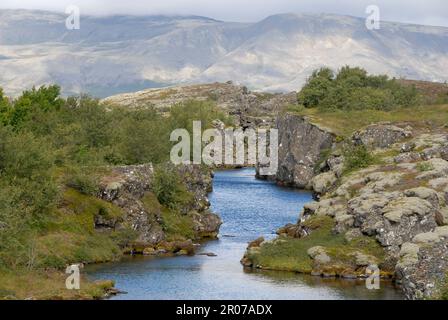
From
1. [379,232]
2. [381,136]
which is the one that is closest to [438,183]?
[379,232]

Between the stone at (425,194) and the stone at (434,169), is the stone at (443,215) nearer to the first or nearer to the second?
the stone at (425,194)

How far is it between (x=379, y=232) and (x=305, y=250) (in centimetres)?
808

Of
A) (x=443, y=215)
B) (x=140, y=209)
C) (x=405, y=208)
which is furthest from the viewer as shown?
(x=140, y=209)

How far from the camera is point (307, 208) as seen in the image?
114000mm

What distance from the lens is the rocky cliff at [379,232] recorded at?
8131 cm

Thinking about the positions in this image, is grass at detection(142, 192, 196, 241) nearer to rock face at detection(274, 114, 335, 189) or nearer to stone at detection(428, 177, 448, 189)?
stone at detection(428, 177, 448, 189)

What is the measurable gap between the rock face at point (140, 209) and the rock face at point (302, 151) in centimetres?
6429

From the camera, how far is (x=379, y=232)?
314 ft

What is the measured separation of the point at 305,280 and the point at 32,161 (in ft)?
112

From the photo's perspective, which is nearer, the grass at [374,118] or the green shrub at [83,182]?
the green shrub at [83,182]

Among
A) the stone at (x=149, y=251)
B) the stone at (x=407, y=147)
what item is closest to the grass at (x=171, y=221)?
the stone at (x=149, y=251)

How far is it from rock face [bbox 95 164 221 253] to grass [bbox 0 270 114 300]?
24768mm

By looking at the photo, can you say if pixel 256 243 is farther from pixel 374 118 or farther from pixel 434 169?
pixel 374 118

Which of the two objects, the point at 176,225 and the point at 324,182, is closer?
the point at 176,225
